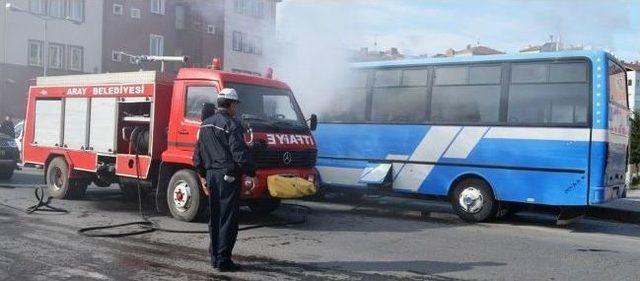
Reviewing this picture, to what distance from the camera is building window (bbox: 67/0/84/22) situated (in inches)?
1351

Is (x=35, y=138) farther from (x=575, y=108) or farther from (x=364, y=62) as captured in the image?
(x=575, y=108)

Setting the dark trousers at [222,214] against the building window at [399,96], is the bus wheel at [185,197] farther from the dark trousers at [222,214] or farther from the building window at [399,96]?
the building window at [399,96]

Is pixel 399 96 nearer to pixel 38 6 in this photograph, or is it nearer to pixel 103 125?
pixel 103 125

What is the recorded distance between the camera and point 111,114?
1045 centimetres

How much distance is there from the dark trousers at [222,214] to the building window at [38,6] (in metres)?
30.0

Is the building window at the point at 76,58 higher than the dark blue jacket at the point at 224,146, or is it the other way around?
the building window at the point at 76,58

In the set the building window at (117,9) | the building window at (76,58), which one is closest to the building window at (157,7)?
the building window at (117,9)

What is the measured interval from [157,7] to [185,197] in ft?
103

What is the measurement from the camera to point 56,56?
34000 mm

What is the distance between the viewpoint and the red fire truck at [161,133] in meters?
9.14

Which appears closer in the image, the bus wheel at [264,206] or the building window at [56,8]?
the bus wheel at [264,206]

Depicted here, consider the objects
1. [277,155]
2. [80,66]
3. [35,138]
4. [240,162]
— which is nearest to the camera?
[240,162]

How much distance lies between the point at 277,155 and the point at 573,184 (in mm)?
4522

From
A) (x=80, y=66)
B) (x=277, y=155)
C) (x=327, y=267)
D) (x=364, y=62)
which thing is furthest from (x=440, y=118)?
(x=80, y=66)
